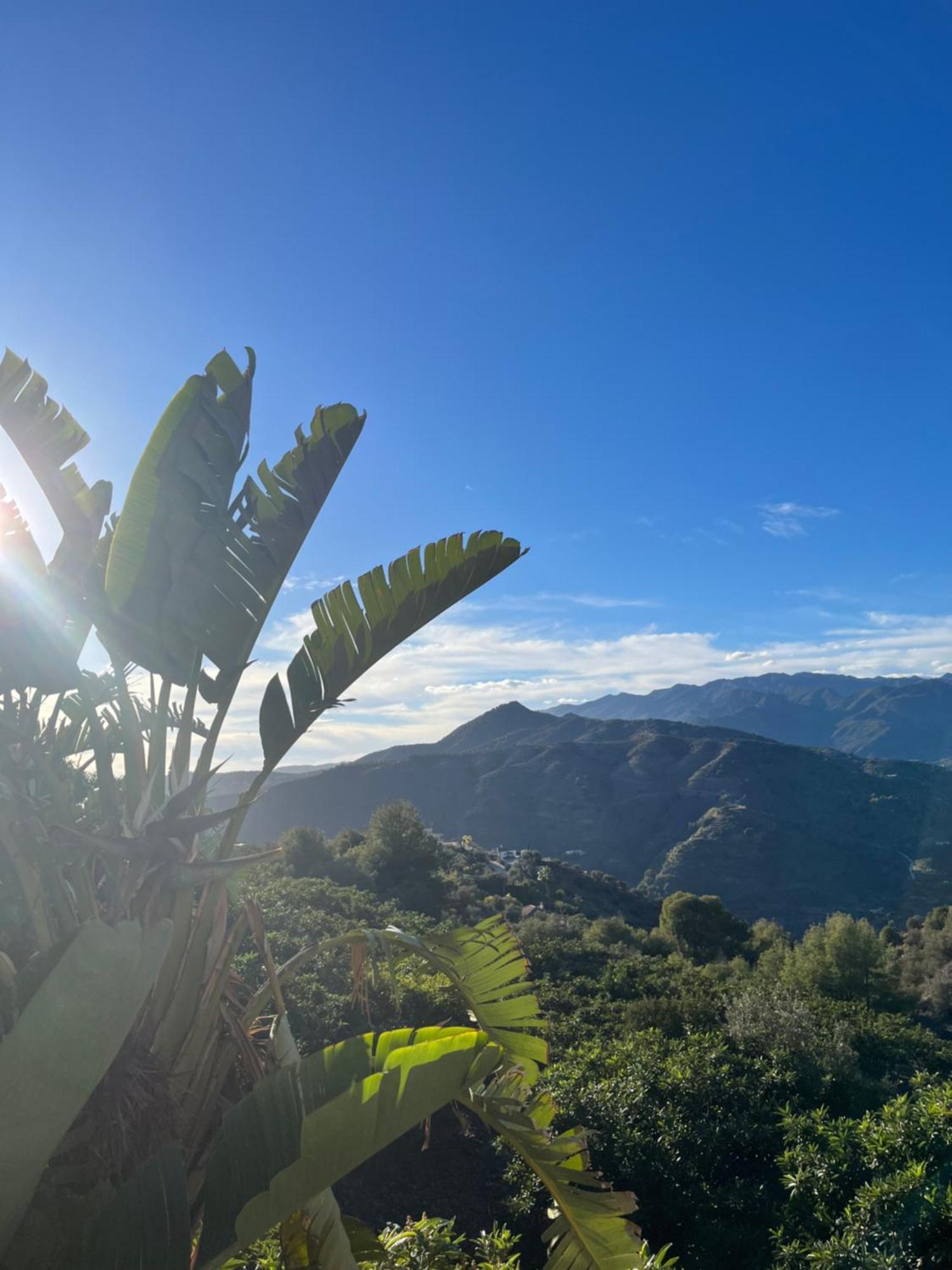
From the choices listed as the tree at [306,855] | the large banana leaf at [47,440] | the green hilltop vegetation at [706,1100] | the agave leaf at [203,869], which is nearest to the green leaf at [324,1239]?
the green hilltop vegetation at [706,1100]

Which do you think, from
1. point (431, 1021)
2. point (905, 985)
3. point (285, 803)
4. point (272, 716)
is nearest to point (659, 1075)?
point (431, 1021)

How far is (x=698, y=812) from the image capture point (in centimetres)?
8669

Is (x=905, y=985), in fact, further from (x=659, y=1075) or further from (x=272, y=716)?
(x=272, y=716)

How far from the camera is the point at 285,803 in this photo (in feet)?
291

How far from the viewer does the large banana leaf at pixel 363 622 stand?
2.98m

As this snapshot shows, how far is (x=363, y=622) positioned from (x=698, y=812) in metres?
90.3

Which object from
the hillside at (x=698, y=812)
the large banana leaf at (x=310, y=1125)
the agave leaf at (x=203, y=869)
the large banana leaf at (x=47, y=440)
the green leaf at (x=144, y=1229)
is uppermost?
the large banana leaf at (x=47, y=440)

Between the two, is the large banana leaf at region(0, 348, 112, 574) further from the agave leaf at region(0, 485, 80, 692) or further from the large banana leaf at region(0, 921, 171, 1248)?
the large banana leaf at region(0, 921, 171, 1248)

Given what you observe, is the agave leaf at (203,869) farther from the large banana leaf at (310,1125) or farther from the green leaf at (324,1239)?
the green leaf at (324,1239)

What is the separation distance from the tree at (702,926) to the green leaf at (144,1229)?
22.1 metres

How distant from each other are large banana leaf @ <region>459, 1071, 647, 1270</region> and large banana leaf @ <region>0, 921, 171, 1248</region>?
1.47 meters

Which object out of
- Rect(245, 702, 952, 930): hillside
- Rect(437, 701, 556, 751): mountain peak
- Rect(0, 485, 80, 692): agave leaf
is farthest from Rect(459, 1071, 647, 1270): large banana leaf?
Rect(437, 701, 556, 751): mountain peak

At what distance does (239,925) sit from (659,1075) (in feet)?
19.4

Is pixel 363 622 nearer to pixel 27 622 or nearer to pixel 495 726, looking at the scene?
pixel 27 622
